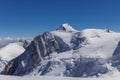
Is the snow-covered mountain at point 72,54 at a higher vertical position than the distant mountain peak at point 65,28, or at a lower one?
lower

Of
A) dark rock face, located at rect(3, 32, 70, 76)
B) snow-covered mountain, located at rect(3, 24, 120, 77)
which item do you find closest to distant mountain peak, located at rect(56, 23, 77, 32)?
snow-covered mountain, located at rect(3, 24, 120, 77)

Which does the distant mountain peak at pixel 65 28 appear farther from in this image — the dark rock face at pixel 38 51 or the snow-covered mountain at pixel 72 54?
the dark rock face at pixel 38 51

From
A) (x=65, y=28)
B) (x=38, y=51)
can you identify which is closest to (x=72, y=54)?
(x=38, y=51)

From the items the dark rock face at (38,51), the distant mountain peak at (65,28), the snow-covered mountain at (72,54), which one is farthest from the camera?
the distant mountain peak at (65,28)

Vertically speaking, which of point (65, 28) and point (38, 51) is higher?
point (65, 28)

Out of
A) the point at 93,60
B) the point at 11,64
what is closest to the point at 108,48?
the point at 93,60

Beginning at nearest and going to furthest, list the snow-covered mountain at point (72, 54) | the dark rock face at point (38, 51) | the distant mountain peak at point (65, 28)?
the snow-covered mountain at point (72, 54) < the dark rock face at point (38, 51) < the distant mountain peak at point (65, 28)

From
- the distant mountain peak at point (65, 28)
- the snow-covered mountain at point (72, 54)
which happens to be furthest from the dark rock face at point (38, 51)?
the distant mountain peak at point (65, 28)

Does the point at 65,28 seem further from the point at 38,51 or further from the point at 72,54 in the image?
the point at 72,54
